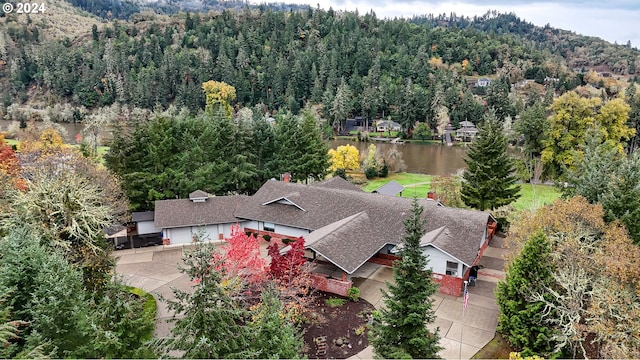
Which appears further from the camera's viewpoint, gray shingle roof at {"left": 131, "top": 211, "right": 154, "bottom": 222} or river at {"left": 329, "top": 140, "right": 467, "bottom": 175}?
river at {"left": 329, "top": 140, "right": 467, "bottom": 175}

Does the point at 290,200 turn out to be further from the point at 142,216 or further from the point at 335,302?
the point at 142,216

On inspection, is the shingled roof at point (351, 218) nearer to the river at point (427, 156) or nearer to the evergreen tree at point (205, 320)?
the evergreen tree at point (205, 320)

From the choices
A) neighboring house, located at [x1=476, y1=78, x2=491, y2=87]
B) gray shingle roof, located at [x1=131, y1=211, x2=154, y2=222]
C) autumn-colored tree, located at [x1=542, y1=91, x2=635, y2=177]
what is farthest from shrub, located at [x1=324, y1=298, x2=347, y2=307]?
neighboring house, located at [x1=476, y1=78, x2=491, y2=87]

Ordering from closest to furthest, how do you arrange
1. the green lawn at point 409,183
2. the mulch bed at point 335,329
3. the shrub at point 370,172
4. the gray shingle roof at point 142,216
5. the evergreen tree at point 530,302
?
the evergreen tree at point 530,302
the mulch bed at point 335,329
the gray shingle roof at point 142,216
the green lawn at point 409,183
the shrub at point 370,172

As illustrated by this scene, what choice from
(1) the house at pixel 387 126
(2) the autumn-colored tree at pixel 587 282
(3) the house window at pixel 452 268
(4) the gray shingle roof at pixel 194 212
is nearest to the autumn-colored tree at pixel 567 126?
(2) the autumn-colored tree at pixel 587 282

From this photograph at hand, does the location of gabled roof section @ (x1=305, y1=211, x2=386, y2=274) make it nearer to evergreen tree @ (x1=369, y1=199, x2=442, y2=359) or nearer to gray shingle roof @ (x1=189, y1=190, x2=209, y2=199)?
evergreen tree @ (x1=369, y1=199, x2=442, y2=359)

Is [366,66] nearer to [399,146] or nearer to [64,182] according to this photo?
[399,146]

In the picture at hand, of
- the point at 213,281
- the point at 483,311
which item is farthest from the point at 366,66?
the point at 213,281

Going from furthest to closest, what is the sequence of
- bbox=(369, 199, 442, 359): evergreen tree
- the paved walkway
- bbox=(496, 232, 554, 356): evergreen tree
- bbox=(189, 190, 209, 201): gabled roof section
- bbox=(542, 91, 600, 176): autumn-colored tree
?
bbox=(542, 91, 600, 176): autumn-colored tree < bbox=(189, 190, 209, 201): gabled roof section < the paved walkway < bbox=(496, 232, 554, 356): evergreen tree < bbox=(369, 199, 442, 359): evergreen tree
